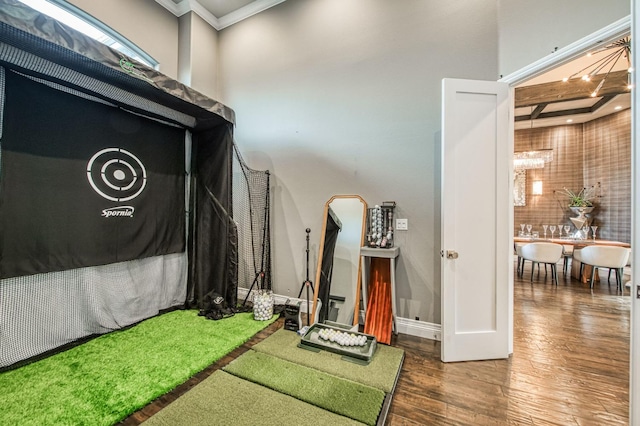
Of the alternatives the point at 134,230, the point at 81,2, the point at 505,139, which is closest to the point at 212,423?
the point at 134,230

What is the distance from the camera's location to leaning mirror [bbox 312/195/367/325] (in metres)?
2.94

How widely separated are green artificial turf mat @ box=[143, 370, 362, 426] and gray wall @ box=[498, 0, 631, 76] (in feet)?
10.0

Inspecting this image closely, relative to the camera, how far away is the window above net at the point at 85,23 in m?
2.71

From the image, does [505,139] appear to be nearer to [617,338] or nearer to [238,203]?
[617,338]

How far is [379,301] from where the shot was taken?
2859 millimetres

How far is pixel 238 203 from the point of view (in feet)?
12.0

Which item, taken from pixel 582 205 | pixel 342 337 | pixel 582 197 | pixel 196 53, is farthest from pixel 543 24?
pixel 582 197

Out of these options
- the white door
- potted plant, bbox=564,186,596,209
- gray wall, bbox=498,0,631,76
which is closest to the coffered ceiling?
gray wall, bbox=498,0,631,76

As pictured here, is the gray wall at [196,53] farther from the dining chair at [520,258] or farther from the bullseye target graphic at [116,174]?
the dining chair at [520,258]

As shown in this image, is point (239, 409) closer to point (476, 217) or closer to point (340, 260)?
point (340, 260)

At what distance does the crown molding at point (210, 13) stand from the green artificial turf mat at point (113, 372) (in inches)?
164

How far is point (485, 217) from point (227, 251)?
2.85 metres

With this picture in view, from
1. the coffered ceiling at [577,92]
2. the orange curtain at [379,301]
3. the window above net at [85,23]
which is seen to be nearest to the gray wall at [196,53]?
the window above net at [85,23]

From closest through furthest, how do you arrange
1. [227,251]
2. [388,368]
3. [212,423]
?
[212,423], [388,368], [227,251]
